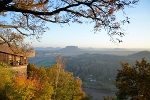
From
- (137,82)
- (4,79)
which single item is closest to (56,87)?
(4,79)

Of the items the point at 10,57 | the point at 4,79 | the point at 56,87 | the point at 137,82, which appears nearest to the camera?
the point at 137,82

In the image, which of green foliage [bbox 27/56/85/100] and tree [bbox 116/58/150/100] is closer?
tree [bbox 116/58/150/100]

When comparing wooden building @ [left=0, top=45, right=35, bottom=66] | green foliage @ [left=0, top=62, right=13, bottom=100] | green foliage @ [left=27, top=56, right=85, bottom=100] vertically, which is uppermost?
wooden building @ [left=0, top=45, right=35, bottom=66]

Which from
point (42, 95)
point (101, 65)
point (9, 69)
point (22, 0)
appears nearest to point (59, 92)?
point (42, 95)

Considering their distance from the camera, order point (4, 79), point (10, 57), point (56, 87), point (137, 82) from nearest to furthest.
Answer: point (137, 82)
point (4, 79)
point (10, 57)
point (56, 87)

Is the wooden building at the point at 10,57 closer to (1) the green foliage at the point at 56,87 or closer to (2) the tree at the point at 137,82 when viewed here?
(1) the green foliage at the point at 56,87

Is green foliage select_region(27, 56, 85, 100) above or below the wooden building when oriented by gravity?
below

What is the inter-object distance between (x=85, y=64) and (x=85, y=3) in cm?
16077

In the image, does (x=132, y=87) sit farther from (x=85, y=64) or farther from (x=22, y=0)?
(x=85, y=64)

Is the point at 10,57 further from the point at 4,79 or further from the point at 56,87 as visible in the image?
the point at 56,87

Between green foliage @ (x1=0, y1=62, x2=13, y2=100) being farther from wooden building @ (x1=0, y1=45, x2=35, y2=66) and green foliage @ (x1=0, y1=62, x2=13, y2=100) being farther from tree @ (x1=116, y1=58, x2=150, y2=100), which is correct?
tree @ (x1=116, y1=58, x2=150, y2=100)

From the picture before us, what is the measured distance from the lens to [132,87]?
12.6 metres

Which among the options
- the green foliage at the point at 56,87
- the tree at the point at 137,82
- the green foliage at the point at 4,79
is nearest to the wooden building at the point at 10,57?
the green foliage at the point at 4,79

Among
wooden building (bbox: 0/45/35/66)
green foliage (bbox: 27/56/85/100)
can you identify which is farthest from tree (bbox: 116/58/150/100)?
wooden building (bbox: 0/45/35/66)
